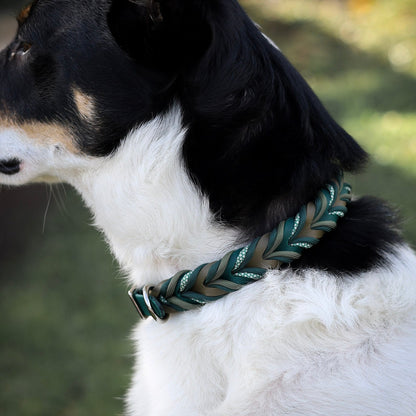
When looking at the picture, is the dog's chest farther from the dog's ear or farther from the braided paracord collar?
the dog's ear

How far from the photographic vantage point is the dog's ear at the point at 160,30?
1.64m

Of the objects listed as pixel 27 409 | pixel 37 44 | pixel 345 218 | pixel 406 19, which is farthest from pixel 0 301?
pixel 406 19

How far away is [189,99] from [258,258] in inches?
17.7

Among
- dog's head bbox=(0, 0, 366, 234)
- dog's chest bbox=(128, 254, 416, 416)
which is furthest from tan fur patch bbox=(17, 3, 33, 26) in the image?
dog's chest bbox=(128, 254, 416, 416)

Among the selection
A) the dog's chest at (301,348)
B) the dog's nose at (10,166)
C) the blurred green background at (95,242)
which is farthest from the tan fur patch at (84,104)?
the dog's chest at (301,348)

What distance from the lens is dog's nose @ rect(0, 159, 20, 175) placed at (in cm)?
189

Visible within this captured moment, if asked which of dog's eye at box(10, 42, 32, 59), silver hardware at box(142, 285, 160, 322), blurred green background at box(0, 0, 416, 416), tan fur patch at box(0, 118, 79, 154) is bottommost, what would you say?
blurred green background at box(0, 0, 416, 416)

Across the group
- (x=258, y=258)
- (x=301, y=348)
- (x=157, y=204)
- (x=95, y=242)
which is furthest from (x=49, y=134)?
(x=95, y=242)

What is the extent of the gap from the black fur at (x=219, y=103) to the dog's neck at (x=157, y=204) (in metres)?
0.03

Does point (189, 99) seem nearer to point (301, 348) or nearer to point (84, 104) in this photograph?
point (84, 104)

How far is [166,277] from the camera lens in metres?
1.79

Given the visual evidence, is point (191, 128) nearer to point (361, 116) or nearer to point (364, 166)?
point (364, 166)

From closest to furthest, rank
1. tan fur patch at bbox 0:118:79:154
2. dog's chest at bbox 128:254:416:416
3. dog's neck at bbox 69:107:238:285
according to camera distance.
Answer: dog's chest at bbox 128:254:416:416
dog's neck at bbox 69:107:238:285
tan fur patch at bbox 0:118:79:154

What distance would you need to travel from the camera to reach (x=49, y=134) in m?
1.84
